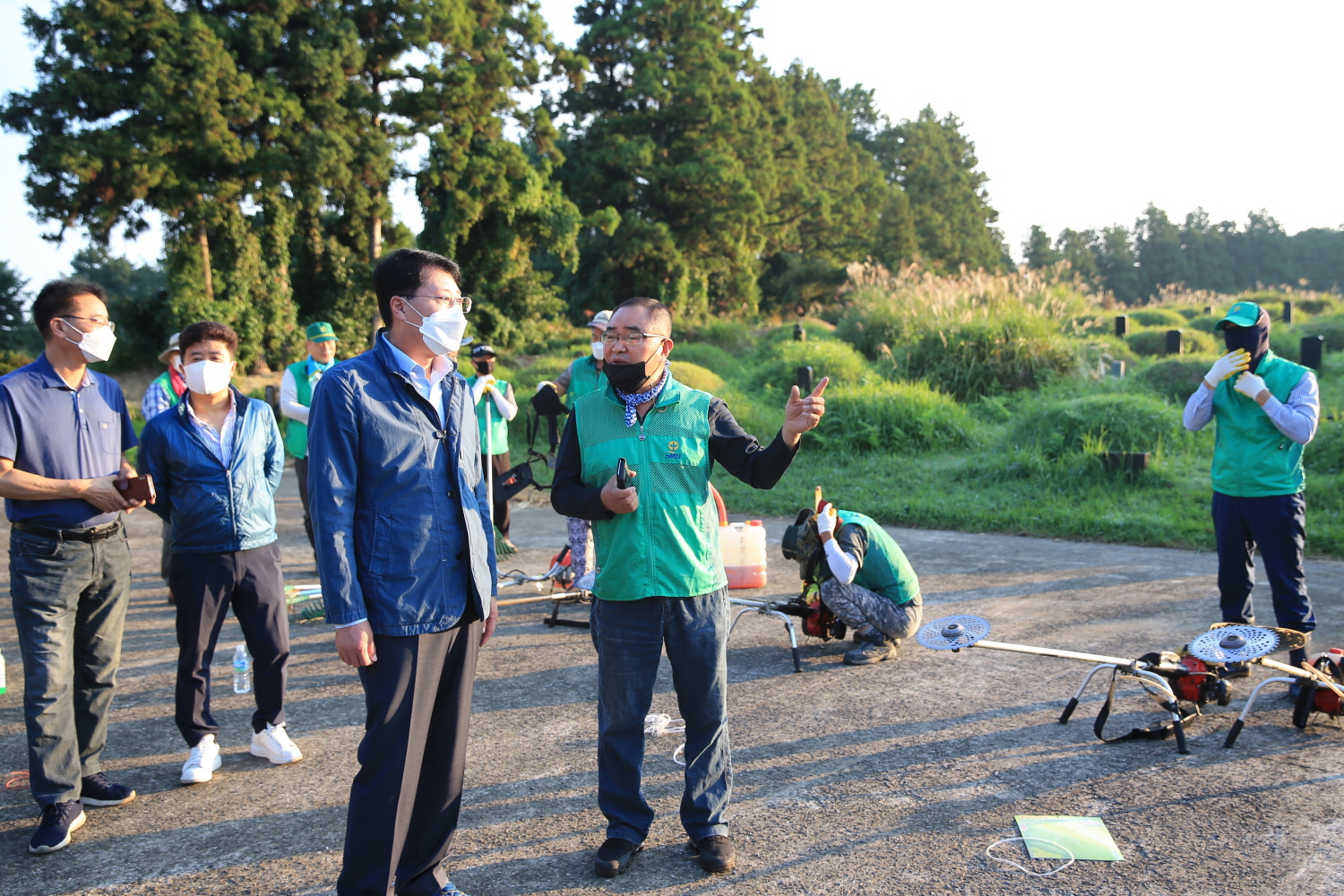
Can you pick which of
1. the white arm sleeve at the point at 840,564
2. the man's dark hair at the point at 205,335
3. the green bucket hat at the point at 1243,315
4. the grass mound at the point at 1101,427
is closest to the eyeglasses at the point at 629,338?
the man's dark hair at the point at 205,335

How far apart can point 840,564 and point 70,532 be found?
347 centimetres

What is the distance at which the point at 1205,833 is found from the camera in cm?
333

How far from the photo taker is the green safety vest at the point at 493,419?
7.24 m

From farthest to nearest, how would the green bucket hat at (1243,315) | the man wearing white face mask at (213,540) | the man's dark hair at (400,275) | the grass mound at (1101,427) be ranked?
the grass mound at (1101,427), the green bucket hat at (1243,315), the man wearing white face mask at (213,540), the man's dark hair at (400,275)

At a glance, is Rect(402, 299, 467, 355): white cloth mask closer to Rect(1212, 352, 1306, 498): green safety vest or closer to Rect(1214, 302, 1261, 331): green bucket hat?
Rect(1214, 302, 1261, 331): green bucket hat

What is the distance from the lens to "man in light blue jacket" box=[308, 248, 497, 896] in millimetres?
2637

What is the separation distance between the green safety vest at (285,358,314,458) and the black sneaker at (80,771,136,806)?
364 centimetres

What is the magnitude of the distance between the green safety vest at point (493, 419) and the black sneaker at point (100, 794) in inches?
146

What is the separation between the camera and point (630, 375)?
3.28m

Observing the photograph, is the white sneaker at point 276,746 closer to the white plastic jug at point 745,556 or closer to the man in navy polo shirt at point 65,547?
the man in navy polo shirt at point 65,547

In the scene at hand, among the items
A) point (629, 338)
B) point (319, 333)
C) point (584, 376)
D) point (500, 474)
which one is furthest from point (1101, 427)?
point (629, 338)

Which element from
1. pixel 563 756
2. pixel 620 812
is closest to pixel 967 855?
pixel 620 812

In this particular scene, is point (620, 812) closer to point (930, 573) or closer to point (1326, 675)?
point (1326, 675)

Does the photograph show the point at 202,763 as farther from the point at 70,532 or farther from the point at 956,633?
the point at 956,633
